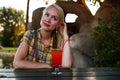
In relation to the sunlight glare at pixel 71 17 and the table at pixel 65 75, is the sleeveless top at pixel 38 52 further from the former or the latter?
the sunlight glare at pixel 71 17

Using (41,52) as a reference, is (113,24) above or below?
above

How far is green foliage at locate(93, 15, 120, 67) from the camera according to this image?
20.1 feet

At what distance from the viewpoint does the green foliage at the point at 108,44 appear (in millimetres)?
6117

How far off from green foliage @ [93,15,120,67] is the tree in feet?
82.5

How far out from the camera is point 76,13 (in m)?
Answer: 9.03

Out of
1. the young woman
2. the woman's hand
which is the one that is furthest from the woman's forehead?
the woman's hand

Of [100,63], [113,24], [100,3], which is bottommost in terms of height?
[100,63]

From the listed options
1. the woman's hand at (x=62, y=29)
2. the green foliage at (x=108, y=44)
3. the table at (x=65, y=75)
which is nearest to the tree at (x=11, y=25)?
the green foliage at (x=108, y=44)

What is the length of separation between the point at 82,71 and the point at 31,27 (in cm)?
680

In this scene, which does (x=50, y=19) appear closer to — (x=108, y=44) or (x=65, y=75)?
(x=65, y=75)

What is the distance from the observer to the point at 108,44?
6.20 meters

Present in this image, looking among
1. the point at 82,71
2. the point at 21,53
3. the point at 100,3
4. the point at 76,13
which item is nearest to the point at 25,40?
the point at 21,53

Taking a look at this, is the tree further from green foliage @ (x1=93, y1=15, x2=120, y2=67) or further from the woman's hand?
the woman's hand

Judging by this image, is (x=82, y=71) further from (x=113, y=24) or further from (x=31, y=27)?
(x=31, y=27)
